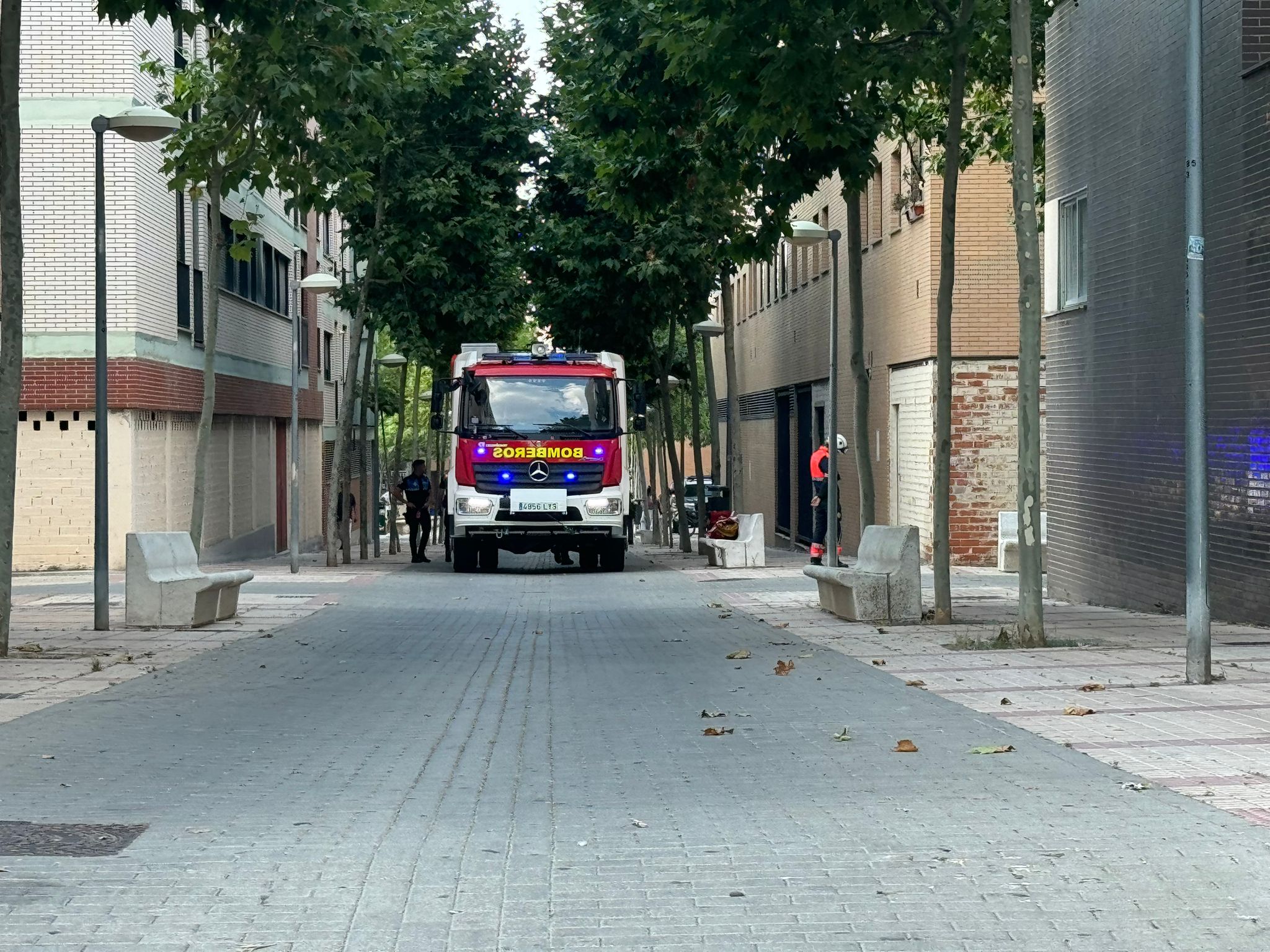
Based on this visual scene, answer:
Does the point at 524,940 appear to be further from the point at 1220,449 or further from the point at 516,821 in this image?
the point at 1220,449

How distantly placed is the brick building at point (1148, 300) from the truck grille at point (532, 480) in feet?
28.9

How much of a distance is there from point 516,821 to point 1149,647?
8.22m

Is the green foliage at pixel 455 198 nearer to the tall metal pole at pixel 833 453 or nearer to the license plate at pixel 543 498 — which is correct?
the license plate at pixel 543 498

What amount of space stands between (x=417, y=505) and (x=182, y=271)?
248 inches

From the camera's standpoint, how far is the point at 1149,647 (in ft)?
47.1

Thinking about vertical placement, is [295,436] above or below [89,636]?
above

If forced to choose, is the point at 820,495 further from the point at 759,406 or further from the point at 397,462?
the point at 397,462

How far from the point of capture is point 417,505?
3597 centimetres

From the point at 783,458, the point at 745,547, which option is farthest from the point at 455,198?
the point at 783,458

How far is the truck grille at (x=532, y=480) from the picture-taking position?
28.7m

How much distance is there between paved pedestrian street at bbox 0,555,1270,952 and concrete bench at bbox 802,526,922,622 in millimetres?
4842

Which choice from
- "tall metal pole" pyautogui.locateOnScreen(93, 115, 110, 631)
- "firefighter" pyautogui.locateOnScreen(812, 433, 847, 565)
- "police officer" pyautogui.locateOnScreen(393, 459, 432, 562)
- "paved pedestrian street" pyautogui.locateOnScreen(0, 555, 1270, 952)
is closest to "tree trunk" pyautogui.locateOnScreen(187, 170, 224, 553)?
"tall metal pole" pyautogui.locateOnScreen(93, 115, 110, 631)

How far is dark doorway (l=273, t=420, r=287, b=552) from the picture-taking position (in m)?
43.6

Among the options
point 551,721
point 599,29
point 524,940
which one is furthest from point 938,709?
point 599,29
